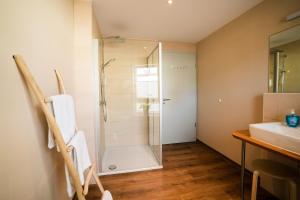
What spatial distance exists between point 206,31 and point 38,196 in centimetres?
310

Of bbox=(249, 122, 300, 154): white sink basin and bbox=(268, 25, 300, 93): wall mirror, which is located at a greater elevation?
bbox=(268, 25, 300, 93): wall mirror

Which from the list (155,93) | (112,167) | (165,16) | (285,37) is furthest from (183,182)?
(165,16)

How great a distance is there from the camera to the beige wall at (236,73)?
1.72 metres

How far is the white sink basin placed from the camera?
1.01 metres

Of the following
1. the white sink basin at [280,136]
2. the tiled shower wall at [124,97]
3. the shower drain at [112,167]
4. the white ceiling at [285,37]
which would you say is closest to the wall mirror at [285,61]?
the white ceiling at [285,37]

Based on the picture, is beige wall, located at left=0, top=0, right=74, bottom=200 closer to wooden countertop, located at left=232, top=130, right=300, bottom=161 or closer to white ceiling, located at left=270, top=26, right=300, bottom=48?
wooden countertop, located at left=232, top=130, right=300, bottom=161

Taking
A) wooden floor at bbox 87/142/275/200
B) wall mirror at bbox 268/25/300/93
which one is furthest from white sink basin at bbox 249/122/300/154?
wooden floor at bbox 87/142/275/200

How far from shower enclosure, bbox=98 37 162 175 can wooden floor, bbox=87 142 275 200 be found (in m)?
0.44

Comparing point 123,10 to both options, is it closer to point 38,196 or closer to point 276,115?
point 38,196

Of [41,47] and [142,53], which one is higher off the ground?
[142,53]

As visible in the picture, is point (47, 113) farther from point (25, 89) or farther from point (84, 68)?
point (84, 68)

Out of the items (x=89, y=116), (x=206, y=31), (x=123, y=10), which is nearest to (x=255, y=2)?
(x=206, y=31)

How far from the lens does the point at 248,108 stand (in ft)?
6.48

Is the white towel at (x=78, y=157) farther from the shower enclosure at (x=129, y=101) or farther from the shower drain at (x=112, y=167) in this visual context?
the shower enclosure at (x=129, y=101)
